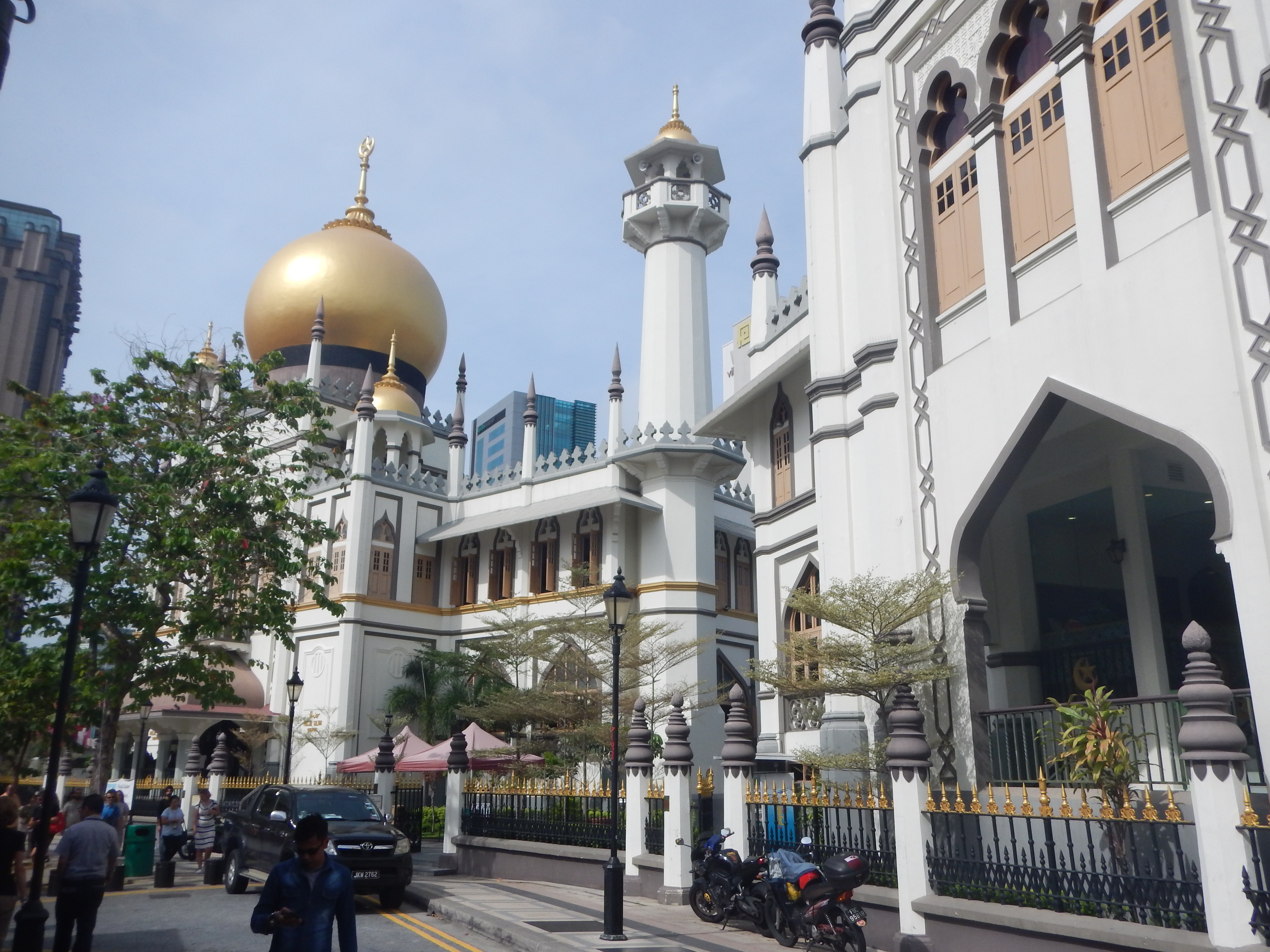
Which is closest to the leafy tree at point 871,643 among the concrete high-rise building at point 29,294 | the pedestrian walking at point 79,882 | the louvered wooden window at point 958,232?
the louvered wooden window at point 958,232

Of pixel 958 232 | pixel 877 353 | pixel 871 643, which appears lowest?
pixel 871 643

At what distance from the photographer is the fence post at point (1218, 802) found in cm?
676

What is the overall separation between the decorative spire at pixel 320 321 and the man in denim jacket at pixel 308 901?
99.8 ft

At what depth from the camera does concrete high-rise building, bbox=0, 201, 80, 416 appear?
64812 millimetres

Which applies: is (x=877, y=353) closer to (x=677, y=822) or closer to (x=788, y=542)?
(x=788, y=542)

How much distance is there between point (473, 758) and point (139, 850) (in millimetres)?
6713

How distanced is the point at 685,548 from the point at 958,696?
51.1 feet

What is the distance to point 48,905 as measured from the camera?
13180 millimetres

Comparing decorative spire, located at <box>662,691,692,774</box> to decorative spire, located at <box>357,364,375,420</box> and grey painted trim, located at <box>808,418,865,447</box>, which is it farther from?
decorative spire, located at <box>357,364,375,420</box>

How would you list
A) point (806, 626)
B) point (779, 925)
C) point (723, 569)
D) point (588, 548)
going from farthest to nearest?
point (723, 569)
point (588, 548)
point (806, 626)
point (779, 925)

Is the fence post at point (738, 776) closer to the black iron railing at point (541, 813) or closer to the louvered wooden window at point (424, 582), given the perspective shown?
the black iron railing at point (541, 813)

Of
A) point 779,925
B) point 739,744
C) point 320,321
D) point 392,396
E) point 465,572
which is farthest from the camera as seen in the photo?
point 392,396

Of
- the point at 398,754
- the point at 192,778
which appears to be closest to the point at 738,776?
the point at 398,754

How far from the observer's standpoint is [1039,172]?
12.4 meters
